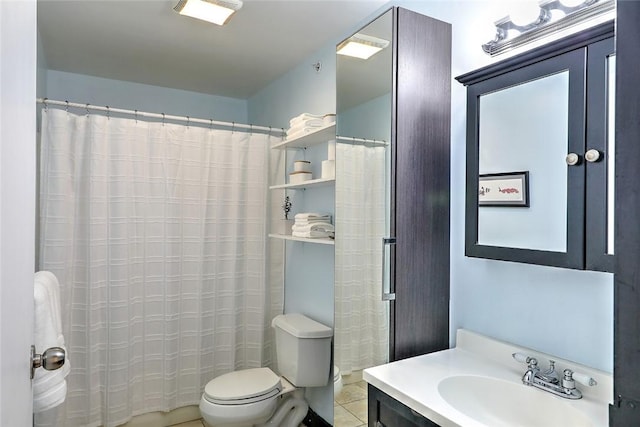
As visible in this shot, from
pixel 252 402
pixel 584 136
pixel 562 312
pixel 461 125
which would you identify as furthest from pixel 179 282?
pixel 584 136

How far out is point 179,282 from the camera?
2.74 m

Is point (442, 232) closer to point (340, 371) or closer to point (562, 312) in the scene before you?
point (562, 312)

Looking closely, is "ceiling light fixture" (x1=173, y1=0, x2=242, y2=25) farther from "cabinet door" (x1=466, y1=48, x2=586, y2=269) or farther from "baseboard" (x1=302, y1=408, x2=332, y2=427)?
"baseboard" (x1=302, y1=408, x2=332, y2=427)

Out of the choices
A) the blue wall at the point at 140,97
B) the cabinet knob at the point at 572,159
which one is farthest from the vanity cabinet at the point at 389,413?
the blue wall at the point at 140,97

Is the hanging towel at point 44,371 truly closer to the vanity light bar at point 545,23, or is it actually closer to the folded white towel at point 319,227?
the folded white towel at point 319,227

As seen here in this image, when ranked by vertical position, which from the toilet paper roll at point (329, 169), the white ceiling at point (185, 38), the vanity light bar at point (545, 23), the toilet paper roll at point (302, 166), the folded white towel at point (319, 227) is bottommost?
the folded white towel at point (319, 227)

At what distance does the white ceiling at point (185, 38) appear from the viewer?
2.24m

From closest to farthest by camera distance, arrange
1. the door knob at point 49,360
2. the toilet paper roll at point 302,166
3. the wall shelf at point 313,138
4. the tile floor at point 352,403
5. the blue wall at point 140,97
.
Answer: the door knob at point 49,360 → the tile floor at point 352,403 → the wall shelf at point 313,138 → the toilet paper roll at point 302,166 → the blue wall at point 140,97

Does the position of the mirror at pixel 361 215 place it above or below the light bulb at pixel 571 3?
below

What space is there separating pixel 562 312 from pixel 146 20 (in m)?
2.53

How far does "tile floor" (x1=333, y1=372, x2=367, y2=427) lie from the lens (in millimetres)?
1770

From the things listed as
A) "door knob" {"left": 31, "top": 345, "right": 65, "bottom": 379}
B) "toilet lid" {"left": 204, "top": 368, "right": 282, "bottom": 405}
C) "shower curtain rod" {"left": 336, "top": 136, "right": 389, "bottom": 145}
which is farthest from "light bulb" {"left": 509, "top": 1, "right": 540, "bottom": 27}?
"toilet lid" {"left": 204, "top": 368, "right": 282, "bottom": 405}

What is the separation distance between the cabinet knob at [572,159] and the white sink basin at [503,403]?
71 centimetres

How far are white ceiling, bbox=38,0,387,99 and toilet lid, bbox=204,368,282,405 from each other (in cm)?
209
